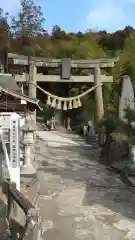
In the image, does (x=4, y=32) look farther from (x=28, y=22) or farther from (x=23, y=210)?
(x=23, y=210)

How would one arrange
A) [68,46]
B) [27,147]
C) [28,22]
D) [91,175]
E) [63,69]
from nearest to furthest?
[27,147] → [91,175] → [63,69] → [68,46] → [28,22]

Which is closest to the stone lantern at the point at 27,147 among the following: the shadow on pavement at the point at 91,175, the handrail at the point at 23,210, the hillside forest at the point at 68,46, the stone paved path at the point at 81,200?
the stone paved path at the point at 81,200

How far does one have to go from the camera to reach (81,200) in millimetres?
10906

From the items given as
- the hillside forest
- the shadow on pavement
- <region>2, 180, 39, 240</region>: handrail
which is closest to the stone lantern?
the shadow on pavement

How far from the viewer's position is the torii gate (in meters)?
20.8

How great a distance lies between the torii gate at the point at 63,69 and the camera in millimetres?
20766

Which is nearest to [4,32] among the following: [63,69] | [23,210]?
[63,69]

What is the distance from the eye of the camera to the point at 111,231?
8.59 m

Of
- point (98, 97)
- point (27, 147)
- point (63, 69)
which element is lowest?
point (27, 147)

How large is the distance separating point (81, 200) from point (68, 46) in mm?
20061

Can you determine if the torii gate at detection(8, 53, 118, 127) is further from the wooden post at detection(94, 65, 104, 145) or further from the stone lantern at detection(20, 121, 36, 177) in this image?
the stone lantern at detection(20, 121, 36, 177)

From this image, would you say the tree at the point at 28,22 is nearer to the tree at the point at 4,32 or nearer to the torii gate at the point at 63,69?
the tree at the point at 4,32

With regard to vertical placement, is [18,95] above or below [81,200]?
above

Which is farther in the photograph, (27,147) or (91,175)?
(91,175)
